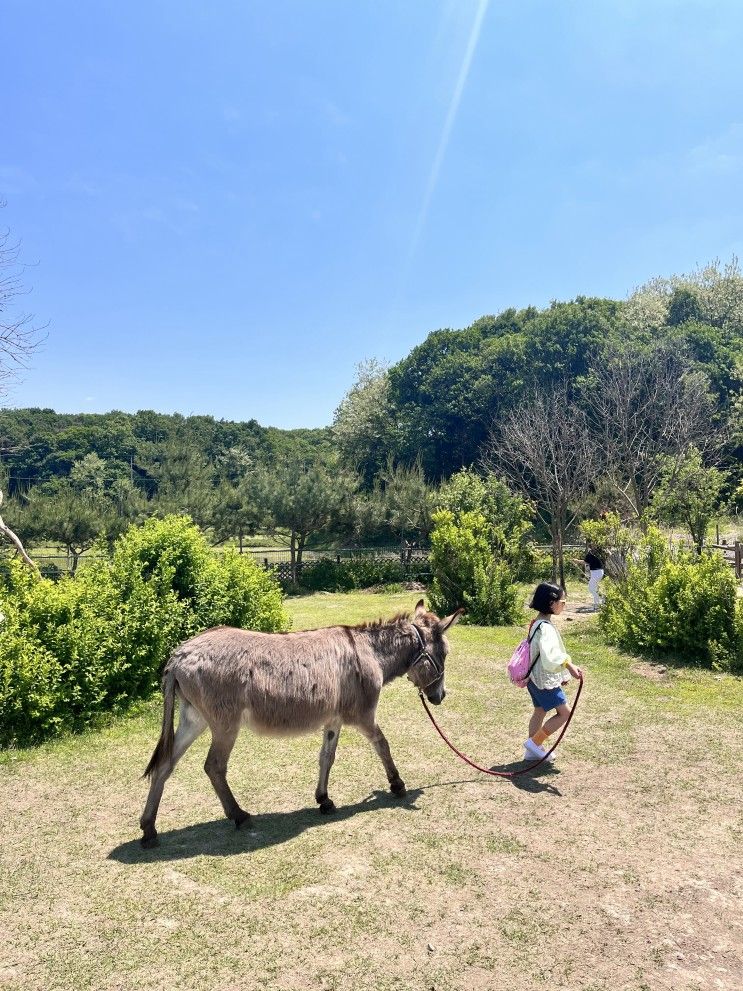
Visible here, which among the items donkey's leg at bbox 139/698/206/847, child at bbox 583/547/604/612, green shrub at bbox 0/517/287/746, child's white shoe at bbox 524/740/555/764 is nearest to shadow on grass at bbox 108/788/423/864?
donkey's leg at bbox 139/698/206/847

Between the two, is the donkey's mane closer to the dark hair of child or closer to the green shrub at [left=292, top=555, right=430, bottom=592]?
the dark hair of child

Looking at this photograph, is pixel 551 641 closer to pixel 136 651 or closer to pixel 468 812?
pixel 468 812

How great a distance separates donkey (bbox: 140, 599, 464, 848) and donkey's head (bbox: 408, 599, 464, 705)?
214mm

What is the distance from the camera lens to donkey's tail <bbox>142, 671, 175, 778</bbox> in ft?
16.8

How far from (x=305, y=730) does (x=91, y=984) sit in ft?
7.60

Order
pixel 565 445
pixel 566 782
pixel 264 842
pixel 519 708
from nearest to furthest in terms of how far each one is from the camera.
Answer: pixel 264 842 < pixel 566 782 < pixel 519 708 < pixel 565 445

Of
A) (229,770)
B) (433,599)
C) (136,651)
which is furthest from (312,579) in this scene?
(229,770)

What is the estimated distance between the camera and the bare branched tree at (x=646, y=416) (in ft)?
90.7

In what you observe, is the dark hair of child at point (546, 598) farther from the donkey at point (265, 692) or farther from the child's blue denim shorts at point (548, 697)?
the donkey at point (265, 692)

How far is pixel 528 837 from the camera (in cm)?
509

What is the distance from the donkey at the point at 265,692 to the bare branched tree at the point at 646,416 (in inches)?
816

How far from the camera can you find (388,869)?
15.1 ft

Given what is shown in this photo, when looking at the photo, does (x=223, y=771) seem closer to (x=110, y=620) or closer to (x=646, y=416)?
(x=110, y=620)

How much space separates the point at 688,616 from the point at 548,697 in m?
5.88
